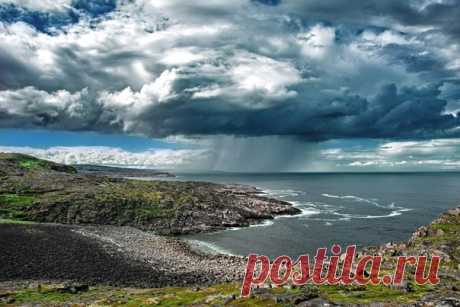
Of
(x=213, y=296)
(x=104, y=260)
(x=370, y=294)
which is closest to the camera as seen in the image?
(x=370, y=294)

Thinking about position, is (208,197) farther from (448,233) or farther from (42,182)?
(448,233)

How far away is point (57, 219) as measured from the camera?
124 m

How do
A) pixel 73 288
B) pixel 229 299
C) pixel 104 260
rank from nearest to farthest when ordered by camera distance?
1. pixel 229 299
2. pixel 73 288
3. pixel 104 260

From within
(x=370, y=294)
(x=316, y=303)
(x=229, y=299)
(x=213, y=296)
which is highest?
(x=370, y=294)

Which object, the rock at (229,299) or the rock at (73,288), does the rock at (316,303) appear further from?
the rock at (73,288)

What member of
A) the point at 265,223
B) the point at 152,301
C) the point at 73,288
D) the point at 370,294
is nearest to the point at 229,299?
the point at 152,301

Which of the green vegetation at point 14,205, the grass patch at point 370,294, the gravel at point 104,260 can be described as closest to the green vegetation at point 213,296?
the grass patch at point 370,294

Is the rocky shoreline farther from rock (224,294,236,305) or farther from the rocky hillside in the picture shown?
the rocky hillside

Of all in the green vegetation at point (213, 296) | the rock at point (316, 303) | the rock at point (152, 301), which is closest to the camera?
the rock at point (316, 303)

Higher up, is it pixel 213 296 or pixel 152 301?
pixel 213 296

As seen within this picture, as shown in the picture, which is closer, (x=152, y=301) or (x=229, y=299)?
(x=229, y=299)

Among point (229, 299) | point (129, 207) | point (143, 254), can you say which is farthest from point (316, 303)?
point (129, 207)

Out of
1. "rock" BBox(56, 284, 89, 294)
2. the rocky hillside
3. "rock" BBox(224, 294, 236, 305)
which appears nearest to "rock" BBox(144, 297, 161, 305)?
"rock" BBox(224, 294, 236, 305)

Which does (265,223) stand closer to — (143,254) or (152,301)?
(143,254)
